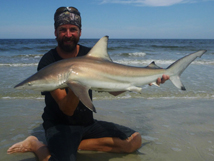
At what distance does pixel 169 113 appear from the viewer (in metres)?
4.27

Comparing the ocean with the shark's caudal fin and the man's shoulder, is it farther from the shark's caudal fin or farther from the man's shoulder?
the man's shoulder

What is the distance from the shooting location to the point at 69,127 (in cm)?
273

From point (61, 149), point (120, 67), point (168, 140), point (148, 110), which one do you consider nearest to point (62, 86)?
point (120, 67)

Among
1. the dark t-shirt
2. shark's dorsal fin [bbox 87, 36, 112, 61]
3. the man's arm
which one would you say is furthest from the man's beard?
the man's arm

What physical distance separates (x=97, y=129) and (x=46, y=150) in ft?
2.35

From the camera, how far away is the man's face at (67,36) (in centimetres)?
264

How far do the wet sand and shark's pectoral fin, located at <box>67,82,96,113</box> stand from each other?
3.86ft

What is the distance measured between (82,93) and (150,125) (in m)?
2.20

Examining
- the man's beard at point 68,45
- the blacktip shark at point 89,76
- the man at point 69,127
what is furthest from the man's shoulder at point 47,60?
the blacktip shark at point 89,76

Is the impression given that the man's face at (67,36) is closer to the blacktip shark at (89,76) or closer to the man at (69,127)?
the man at (69,127)

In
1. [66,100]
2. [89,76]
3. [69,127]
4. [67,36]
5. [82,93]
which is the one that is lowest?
[69,127]

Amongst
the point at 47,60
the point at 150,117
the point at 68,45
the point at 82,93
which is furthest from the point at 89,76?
the point at 150,117

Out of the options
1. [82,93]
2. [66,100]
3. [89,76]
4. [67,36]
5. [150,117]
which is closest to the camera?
[82,93]

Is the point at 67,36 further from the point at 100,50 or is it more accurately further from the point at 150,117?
the point at 150,117
